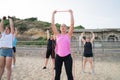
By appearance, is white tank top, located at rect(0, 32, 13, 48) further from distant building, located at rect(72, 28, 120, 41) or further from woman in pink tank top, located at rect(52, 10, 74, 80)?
distant building, located at rect(72, 28, 120, 41)

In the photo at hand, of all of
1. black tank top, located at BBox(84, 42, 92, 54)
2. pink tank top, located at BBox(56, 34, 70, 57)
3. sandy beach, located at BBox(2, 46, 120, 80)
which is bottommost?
sandy beach, located at BBox(2, 46, 120, 80)

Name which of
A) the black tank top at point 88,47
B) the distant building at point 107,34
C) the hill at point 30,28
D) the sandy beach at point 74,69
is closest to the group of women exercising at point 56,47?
the sandy beach at point 74,69

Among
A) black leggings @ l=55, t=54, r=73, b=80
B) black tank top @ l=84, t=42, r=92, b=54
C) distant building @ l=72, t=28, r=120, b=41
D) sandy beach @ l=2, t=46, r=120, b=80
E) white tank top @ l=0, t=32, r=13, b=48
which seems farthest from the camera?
distant building @ l=72, t=28, r=120, b=41

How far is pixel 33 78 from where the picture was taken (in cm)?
945

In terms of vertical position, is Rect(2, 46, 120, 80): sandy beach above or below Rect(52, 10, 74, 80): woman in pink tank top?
below

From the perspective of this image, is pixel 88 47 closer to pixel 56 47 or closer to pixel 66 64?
pixel 56 47

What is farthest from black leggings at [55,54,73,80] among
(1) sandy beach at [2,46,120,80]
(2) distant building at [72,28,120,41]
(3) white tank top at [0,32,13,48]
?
(2) distant building at [72,28,120,41]

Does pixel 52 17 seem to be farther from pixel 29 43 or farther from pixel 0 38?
pixel 29 43

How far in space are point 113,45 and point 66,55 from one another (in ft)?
55.6

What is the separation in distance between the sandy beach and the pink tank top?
3.35 m

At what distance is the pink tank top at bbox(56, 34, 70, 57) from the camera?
6.33 meters

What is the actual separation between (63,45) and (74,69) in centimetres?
498

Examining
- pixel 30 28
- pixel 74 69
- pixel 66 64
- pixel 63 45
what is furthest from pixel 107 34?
pixel 30 28

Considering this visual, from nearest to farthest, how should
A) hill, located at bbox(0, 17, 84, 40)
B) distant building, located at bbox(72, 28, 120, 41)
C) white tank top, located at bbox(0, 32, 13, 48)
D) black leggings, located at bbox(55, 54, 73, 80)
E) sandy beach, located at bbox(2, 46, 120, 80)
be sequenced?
black leggings, located at bbox(55, 54, 73, 80) < white tank top, located at bbox(0, 32, 13, 48) < sandy beach, located at bbox(2, 46, 120, 80) < distant building, located at bbox(72, 28, 120, 41) < hill, located at bbox(0, 17, 84, 40)
